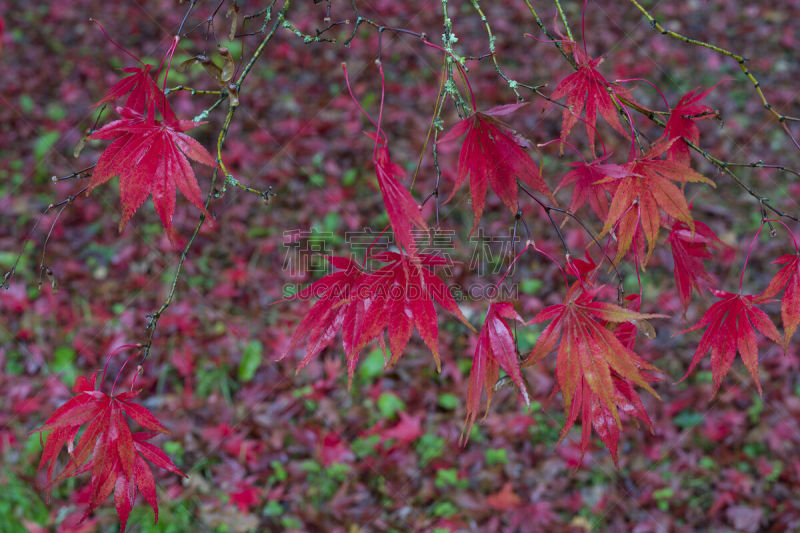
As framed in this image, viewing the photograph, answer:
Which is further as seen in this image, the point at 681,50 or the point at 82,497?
the point at 681,50

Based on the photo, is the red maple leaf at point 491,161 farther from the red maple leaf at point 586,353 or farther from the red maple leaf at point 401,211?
the red maple leaf at point 586,353

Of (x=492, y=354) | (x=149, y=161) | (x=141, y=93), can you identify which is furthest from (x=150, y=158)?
(x=492, y=354)

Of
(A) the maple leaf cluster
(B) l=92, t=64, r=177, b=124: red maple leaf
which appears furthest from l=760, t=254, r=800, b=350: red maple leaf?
(B) l=92, t=64, r=177, b=124: red maple leaf

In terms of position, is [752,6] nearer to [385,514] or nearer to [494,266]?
[494,266]

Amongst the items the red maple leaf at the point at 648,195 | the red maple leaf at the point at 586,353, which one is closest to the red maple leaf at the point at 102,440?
the red maple leaf at the point at 586,353

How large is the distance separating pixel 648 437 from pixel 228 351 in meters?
2.16

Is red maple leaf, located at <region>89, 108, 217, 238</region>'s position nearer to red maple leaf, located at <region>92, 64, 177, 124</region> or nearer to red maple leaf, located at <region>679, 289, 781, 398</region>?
red maple leaf, located at <region>92, 64, 177, 124</region>

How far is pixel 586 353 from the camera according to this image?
1059mm

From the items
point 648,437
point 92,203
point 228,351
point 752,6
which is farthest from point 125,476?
point 752,6

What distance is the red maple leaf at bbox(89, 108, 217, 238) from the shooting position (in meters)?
1.01

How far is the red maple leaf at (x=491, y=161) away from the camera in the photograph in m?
1.02

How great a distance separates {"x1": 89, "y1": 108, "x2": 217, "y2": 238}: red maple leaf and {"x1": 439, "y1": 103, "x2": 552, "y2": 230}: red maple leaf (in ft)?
1.59

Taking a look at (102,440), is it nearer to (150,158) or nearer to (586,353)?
(150,158)

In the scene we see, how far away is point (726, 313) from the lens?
125 centimetres
